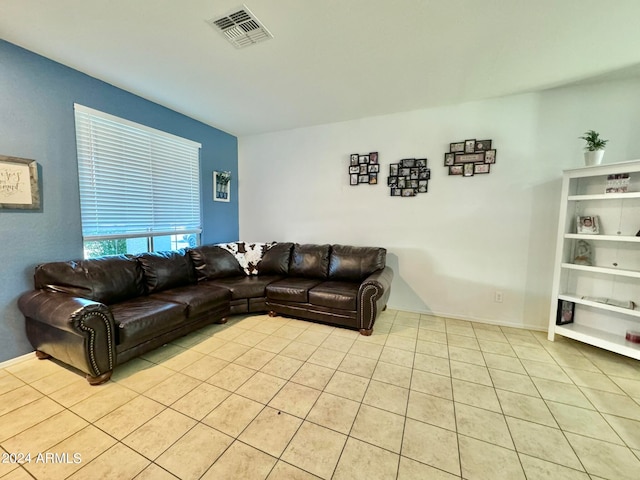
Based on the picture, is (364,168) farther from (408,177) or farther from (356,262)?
(356,262)

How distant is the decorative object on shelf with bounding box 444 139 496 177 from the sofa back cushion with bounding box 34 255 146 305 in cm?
376

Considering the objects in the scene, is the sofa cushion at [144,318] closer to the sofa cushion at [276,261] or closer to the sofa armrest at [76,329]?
the sofa armrest at [76,329]

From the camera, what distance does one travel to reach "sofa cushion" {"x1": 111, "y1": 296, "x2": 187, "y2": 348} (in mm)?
2008

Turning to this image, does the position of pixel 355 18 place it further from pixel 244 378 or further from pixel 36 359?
pixel 36 359

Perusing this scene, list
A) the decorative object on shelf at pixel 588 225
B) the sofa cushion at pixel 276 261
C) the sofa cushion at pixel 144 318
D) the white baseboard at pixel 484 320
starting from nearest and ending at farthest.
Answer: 1. the sofa cushion at pixel 144 318
2. the decorative object on shelf at pixel 588 225
3. the white baseboard at pixel 484 320
4. the sofa cushion at pixel 276 261

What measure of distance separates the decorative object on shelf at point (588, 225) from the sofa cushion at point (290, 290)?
277cm

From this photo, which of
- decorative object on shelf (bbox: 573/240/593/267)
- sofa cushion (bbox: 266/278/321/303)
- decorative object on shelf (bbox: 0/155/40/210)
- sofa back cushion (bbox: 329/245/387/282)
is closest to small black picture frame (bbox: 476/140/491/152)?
decorative object on shelf (bbox: 573/240/593/267)

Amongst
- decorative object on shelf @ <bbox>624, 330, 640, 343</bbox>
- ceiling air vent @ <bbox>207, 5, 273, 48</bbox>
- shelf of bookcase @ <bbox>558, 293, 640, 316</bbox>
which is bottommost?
decorative object on shelf @ <bbox>624, 330, 640, 343</bbox>

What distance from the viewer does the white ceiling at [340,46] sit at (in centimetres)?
167

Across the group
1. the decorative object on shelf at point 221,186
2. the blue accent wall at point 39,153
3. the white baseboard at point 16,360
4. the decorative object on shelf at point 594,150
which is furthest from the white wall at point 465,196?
the white baseboard at point 16,360

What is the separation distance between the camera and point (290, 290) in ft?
10.1

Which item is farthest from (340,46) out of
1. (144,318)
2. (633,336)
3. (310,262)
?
(633,336)

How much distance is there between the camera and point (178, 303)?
2.45m

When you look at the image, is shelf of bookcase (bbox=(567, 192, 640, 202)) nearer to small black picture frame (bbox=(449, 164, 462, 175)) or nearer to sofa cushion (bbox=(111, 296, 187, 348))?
small black picture frame (bbox=(449, 164, 462, 175))
